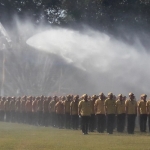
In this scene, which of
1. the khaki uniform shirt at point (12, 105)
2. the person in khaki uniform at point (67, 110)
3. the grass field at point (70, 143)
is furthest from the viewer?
the khaki uniform shirt at point (12, 105)

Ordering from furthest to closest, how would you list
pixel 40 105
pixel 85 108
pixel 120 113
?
pixel 40 105 < pixel 120 113 < pixel 85 108

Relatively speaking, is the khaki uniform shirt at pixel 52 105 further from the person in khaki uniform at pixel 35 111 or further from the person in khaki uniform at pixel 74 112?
the person in khaki uniform at pixel 74 112

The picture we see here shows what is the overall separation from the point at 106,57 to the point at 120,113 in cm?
1546

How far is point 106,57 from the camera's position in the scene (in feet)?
169

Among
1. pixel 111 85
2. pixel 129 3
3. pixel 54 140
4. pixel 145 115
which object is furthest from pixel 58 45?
pixel 54 140

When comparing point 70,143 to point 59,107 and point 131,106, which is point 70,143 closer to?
point 131,106

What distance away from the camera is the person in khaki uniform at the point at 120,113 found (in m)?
36.4

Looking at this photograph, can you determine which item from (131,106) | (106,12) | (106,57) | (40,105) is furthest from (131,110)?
(106,12)

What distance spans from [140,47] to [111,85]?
4420 mm

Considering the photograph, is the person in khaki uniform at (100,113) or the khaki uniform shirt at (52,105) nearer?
the person in khaki uniform at (100,113)

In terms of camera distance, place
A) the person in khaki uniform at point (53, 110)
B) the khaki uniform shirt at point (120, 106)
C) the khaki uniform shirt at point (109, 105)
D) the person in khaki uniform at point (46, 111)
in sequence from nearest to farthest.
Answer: the khaki uniform shirt at point (109, 105) → the khaki uniform shirt at point (120, 106) → the person in khaki uniform at point (53, 110) → the person in khaki uniform at point (46, 111)

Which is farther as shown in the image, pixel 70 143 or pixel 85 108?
pixel 85 108

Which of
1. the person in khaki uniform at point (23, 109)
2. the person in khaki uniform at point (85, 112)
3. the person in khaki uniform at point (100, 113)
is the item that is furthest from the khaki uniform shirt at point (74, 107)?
the person in khaki uniform at point (23, 109)

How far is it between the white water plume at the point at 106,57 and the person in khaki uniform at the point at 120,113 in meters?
15.3
